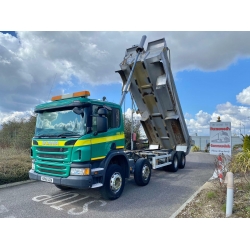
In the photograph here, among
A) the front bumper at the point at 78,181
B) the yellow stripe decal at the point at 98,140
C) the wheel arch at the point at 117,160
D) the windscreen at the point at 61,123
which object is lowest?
the front bumper at the point at 78,181

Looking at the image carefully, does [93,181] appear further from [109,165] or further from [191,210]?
[191,210]

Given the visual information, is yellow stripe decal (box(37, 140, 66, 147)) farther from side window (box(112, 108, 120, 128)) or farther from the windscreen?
side window (box(112, 108, 120, 128))

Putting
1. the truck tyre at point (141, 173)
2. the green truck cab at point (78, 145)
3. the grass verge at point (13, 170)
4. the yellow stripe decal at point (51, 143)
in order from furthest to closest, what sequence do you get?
the grass verge at point (13, 170)
the truck tyre at point (141, 173)
the yellow stripe decal at point (51, 143)
the green truck cab at point (78, 145)

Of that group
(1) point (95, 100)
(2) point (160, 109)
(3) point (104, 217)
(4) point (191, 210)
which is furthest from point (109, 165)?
(2) point (160, 109)

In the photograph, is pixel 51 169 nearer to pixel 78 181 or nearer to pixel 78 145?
pixel 78 181

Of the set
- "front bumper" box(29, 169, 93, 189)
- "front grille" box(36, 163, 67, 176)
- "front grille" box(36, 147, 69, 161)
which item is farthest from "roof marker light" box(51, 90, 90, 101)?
"front bumper" box(29, 169, 93, 189)

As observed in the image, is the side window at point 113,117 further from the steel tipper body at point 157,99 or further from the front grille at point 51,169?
the steel tipper body at point 157,99

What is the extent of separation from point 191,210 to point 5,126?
12.1 meters

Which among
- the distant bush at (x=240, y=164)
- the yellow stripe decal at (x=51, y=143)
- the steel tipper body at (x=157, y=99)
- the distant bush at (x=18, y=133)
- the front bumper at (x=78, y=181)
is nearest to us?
the front bumper at (x=78, y=181)

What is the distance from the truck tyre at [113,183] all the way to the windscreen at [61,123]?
124 centimetres

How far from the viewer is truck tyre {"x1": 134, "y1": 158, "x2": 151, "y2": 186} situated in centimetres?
583

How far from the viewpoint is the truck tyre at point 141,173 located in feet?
19.1

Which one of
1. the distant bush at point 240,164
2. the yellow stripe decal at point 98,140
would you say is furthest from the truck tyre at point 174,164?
the yellow stripe decal at point 98,140

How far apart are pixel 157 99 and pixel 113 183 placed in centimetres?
391
